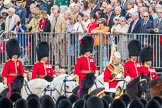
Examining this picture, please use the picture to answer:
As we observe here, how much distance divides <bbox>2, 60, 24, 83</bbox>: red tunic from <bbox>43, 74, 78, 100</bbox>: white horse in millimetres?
1090

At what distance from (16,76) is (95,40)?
4425 millimetres

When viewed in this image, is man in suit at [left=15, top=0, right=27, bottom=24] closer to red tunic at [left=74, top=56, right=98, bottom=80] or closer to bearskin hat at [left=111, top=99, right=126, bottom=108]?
red tunic at [left=74, top=56, right=98, bottom=80]

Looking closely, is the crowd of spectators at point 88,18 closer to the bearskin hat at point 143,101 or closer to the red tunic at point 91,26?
the red tunic at point 91,26

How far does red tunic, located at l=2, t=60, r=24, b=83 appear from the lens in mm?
22688

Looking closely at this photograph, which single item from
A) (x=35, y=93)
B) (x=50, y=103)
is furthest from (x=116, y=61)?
(x=50, y=103)

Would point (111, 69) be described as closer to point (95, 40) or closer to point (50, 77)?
point (50, 77)

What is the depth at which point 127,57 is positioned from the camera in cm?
2559

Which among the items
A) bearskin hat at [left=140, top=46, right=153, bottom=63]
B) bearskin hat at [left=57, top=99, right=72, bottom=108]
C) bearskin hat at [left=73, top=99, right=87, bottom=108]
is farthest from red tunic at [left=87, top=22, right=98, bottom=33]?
bearskin hat at [left=73, top=99, right=87, bottom=108]

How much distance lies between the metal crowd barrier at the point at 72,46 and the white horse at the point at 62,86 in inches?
137

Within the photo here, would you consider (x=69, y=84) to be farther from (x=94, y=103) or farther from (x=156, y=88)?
(x=94, y=103)

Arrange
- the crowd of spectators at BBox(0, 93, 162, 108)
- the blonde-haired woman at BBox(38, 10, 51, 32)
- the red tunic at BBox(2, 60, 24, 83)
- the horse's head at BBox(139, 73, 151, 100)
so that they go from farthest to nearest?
the blonde-haired woman at BBox(38, 10, 51, 32) < the red tunic at BBox(2, 60, 24, 83) < the horse's head at BBox(139, 73, 151, 100) < the crowd of spectators at BBox(0, 93, 162, 108)

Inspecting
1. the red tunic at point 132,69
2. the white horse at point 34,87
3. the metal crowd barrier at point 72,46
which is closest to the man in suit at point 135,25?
the metal crowd barrier at point 72,46

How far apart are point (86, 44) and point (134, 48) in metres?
1.26

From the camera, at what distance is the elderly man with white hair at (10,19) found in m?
27.2
